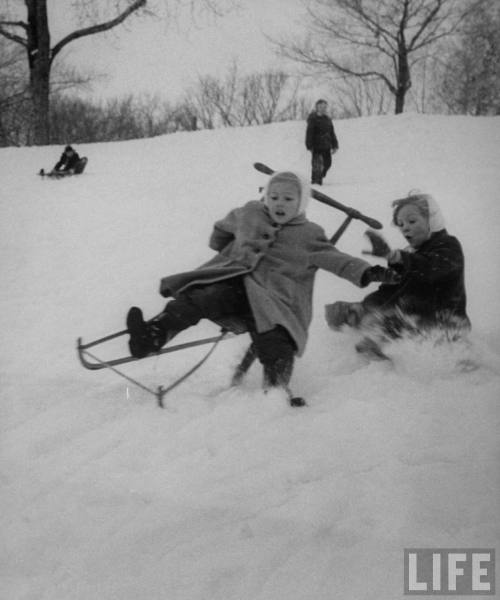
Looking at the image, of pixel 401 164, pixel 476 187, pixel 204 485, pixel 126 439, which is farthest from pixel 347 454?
pixel 401 164

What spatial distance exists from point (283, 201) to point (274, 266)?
304 millimetres

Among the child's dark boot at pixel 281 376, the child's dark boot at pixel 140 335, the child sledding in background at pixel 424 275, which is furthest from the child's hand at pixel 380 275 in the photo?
the child's dark boot at pixel 140 335

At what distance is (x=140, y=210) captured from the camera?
234 inches

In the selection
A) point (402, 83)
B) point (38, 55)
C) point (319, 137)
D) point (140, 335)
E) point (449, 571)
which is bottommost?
point (449, 571)

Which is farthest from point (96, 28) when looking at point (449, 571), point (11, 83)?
point (449, 571)

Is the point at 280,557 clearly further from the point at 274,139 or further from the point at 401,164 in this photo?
the point at 274,139

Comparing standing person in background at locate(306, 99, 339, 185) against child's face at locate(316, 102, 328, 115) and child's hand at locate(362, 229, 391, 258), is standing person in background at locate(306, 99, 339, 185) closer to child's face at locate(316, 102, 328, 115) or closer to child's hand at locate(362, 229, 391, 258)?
child's face at locate(316, 102, 328, 115)

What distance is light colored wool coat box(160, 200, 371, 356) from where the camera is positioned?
7.36 feet

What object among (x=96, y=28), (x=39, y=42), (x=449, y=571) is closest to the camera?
(x=449, y=571)

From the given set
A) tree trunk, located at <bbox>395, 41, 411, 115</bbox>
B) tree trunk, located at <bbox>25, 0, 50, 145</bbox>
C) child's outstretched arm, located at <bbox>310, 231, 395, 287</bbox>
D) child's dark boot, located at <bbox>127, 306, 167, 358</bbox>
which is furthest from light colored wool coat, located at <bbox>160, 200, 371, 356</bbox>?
tree trunk, located at <bbox>395, 41, 411, 115</bbox>

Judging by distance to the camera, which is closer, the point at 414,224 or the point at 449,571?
the point at 449,571

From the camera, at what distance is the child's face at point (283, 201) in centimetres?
243

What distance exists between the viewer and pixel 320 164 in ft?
24.7

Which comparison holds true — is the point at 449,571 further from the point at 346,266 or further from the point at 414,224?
the point at 414,224
